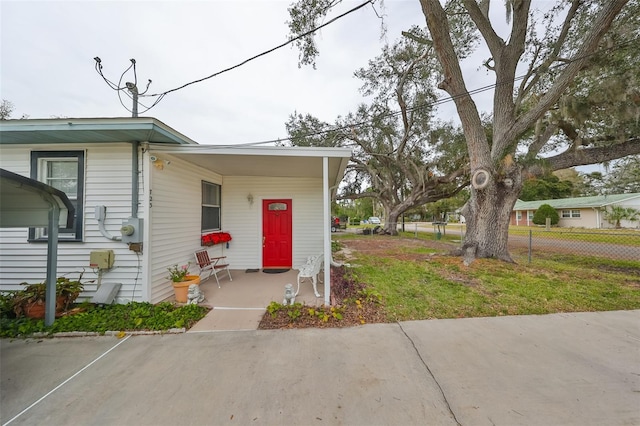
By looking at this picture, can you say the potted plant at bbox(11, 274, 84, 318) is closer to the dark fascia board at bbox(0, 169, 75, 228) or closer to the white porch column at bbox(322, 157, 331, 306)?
the dark fascia board at bbox(0, 169, 75, 228)

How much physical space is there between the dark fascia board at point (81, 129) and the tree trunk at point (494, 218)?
755 centimetres

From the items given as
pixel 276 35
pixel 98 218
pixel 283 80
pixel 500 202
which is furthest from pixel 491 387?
pixel 283 80

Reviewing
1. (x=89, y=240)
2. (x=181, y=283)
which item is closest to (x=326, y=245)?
(x=181, y=283)

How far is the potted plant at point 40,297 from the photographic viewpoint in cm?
333

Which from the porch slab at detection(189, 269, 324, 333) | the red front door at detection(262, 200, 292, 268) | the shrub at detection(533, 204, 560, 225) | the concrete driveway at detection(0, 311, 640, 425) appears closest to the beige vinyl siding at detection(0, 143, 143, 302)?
the concrete driveway at detection(0, 311, 640, 425)

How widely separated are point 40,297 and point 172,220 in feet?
6.42

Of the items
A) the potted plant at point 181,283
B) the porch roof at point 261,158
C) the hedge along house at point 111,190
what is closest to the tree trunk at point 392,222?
the porch roof at point 261,158

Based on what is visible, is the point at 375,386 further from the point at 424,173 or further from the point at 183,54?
the point at 424,173

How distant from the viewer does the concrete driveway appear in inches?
Answer: 70.9

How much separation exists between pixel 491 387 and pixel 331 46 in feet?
27.7

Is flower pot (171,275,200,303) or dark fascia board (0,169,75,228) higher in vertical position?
dark fascia board (0,169,75,228)

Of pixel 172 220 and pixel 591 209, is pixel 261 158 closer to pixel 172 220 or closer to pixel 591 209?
pixel 172 220

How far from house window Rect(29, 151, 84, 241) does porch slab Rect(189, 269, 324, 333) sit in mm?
2388

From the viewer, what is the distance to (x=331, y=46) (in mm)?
7184
